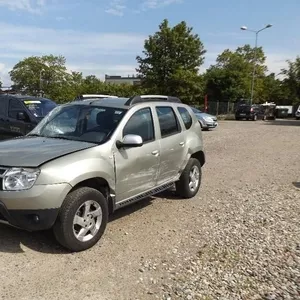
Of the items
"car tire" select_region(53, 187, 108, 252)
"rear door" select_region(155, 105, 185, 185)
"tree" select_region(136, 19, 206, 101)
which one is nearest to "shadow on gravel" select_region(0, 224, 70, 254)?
"car tire" select_region(53, 187, 108, 252)

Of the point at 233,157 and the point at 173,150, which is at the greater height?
the point at 173,150

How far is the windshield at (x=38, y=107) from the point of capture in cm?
991

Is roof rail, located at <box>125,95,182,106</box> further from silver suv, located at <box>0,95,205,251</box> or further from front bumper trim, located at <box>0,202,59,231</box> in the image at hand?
front bumper trim, located at <box>0,202,59,231</box>

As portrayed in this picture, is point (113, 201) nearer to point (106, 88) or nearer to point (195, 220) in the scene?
point (195, 220)

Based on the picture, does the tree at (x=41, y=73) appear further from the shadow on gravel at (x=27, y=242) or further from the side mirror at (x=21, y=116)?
the shadow on gravel at (x=27, y=242)

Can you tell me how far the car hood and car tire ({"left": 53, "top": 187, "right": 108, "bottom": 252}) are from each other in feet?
1.52

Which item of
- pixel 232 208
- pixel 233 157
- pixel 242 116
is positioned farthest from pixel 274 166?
pixel 242 116

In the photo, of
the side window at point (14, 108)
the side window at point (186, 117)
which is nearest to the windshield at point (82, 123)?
the side window at point (186, 117)

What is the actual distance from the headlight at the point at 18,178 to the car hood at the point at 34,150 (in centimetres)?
6

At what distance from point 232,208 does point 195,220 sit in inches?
35.0

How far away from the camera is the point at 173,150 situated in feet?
18.3

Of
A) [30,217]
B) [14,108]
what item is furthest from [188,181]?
[14,108]

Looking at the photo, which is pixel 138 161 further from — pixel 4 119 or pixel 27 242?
pixel 4 119

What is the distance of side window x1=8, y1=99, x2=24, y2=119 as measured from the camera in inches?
392
